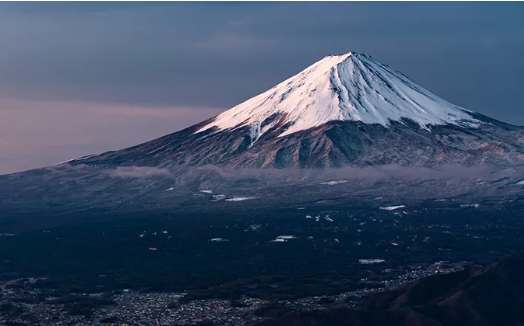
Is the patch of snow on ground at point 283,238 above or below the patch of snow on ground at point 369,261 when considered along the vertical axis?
above

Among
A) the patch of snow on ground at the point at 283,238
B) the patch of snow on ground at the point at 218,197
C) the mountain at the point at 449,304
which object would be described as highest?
the patch of snow on ground at the point at 218,197

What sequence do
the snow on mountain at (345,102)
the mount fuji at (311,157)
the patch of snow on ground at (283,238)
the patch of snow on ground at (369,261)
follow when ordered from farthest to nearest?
the snow on mountain at (345,102)
the mount fuji at (311,157)
the patch of snow on ground at (283,238)
the patch of snow on ground at (369,261)

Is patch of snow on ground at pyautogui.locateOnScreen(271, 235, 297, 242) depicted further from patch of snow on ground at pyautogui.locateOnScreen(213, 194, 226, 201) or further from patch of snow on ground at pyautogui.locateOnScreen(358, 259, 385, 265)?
patch of snow on ground at pyautogui.locateOnScreen(213, 194, 226, 201)

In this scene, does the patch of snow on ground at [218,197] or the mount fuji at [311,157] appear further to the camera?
the mount fuji at [311,157]

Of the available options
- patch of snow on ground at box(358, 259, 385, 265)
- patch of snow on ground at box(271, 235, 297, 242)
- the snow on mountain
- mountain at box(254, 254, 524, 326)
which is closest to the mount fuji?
the snow on mountain

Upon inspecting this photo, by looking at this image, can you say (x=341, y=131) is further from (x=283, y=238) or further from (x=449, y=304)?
(x=449, y=304)

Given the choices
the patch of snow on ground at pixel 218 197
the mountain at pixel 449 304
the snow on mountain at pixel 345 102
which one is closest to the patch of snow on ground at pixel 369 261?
the mountain at pixel 449 304

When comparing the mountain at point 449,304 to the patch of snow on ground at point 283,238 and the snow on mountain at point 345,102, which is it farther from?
the snow on mountain at point 345,102

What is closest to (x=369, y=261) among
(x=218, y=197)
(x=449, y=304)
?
(x=449, y=304)
